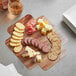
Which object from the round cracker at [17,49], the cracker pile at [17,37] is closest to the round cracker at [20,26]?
the cracker pile at [17,37]

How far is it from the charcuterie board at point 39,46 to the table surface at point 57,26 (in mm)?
20

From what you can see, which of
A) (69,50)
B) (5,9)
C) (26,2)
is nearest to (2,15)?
(5,9)

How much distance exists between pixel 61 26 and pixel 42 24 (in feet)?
0.34

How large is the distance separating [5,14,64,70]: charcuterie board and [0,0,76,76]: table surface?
20 mm

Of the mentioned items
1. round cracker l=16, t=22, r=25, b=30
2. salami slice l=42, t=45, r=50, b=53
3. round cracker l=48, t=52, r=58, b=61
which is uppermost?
round cracker l=16, t=22, r=25, b=30

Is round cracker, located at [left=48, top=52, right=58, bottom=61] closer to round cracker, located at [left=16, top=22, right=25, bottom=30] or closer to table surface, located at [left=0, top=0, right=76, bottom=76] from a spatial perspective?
table surface, located at [left=0, top=0, right=76, bottom=76]

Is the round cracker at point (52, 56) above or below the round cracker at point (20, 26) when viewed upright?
below

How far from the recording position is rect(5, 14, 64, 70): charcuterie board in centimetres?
142

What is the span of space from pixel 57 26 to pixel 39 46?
0.53ft

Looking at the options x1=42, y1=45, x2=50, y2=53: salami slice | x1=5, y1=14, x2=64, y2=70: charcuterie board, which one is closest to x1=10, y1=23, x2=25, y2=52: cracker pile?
x1=5, y1=14, x2=64, y2=70: charcuterie board

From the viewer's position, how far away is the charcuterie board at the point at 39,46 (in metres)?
1.42

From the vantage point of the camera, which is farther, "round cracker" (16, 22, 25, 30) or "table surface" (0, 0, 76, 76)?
"round cracker" (16, 22, 25, 30)

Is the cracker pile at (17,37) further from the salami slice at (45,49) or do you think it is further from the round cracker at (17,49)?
the salami slice at (45,49)

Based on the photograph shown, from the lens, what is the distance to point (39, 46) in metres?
1.45
